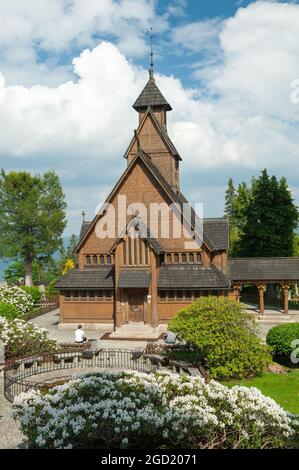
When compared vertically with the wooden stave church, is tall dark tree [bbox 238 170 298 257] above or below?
above

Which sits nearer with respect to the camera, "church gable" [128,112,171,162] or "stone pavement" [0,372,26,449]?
"stone pavement" [0,372,26,449]

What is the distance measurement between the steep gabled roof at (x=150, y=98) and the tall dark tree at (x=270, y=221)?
16140 millimetres

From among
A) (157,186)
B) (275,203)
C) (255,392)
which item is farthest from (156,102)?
(255,392)

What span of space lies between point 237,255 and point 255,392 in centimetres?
4016

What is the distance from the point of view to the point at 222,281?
28.9 m

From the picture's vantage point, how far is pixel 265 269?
3481cm

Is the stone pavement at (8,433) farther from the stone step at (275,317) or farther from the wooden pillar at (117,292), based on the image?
the stone step at (275,317)

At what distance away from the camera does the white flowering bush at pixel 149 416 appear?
28.7 feet

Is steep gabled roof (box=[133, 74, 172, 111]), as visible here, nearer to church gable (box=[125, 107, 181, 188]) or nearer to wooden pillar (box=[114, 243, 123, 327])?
church gable (box=[125, 107, 181, 188])

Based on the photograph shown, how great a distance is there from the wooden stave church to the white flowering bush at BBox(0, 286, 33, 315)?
8.36 m

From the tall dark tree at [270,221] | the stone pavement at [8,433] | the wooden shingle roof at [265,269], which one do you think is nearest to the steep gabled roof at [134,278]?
the wooden shingle roof at [265,269]

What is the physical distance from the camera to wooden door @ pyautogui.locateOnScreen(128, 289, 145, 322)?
2977cm

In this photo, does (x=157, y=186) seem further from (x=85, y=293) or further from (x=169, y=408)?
(x=169, y=408)

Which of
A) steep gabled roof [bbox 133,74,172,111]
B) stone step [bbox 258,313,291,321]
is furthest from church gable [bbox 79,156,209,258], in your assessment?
stone step [bbox 258,313,291,321]
